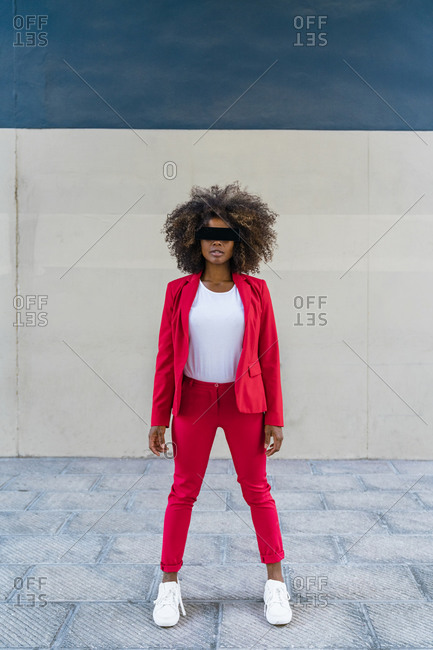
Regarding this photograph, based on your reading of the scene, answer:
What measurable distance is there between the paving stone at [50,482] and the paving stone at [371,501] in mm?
1715

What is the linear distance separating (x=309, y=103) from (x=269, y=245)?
2.54 meters

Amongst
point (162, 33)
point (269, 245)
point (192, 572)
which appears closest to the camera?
point (269, 245)

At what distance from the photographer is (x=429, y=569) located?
2971mm

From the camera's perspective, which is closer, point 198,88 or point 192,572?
point 192,572

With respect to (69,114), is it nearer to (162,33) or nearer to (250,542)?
(162,33)

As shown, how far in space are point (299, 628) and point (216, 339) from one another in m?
1.24

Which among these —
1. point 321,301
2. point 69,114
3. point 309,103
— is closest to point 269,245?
point 321,301

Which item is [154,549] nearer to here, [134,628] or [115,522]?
[115,522]

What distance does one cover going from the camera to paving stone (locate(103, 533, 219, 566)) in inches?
122

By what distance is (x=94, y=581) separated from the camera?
112 inches

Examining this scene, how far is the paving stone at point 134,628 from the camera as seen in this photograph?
7.70 ft

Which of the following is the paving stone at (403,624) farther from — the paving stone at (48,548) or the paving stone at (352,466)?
the paving stone at (352,466)

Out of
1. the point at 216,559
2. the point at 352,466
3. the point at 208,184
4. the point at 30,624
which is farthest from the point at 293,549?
the point at 208,184

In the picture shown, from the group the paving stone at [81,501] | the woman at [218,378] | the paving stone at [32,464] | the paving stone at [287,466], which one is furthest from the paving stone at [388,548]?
the paving stone at [32,464]
